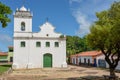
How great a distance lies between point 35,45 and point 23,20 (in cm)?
489

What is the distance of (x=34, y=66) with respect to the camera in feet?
137

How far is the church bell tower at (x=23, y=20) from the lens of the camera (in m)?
42.0

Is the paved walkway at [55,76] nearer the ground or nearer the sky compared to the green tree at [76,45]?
nearer the ground

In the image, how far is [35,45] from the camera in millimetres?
42062

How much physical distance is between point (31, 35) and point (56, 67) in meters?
7.14

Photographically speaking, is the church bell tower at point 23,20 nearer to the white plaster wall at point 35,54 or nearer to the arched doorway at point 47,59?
the white plaster wall at point 35,54

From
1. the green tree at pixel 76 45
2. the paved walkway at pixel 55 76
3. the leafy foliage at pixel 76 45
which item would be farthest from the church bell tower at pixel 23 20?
the leafy foliage at pixel 76 45

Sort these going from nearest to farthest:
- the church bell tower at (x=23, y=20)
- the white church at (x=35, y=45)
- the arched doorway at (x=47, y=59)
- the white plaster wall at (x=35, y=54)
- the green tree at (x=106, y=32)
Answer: the green tree at (x=106, y=32)
the white plaster wall at (x=35, y=54)
the white church at (x=35, y=45)
the church bell tower at (x=23, y=20)
the arched doorway at (x=47, y=59)

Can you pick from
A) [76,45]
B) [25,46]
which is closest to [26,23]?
[25,46]

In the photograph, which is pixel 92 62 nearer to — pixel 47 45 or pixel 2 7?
pixel 47 45

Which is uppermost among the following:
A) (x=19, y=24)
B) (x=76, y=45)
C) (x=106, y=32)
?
(x=19, y=24)

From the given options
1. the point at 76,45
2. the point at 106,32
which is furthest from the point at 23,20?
the point at 76,45

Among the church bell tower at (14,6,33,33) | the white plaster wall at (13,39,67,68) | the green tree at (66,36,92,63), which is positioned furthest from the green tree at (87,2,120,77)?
the green tree at (66,36,92,63)

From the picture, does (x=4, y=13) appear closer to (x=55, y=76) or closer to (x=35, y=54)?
(x=55, y=76)
